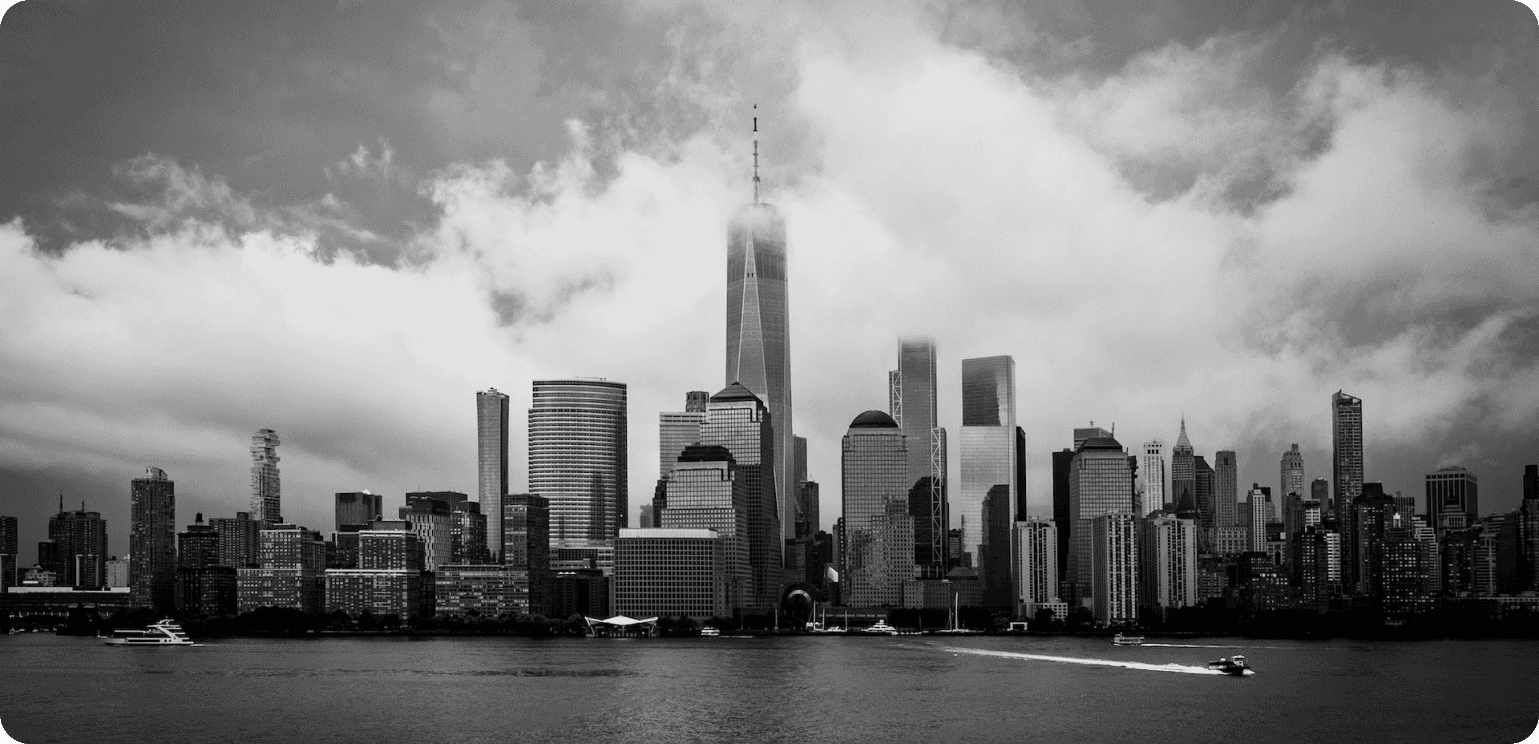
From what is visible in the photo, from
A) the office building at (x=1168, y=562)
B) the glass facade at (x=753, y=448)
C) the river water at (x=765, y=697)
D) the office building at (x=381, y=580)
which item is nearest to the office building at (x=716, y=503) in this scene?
the glass facade at (x=753, y=448)

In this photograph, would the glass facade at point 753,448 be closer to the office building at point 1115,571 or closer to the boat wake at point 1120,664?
the office building at point 1115,571

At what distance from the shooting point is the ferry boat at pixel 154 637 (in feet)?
240

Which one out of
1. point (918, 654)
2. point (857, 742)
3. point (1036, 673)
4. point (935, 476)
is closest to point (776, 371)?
point (935, 476)

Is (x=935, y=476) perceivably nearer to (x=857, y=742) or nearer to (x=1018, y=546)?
(x=1018, y=546)

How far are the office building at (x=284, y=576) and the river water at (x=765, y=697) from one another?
161 feet

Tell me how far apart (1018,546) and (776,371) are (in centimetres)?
2849

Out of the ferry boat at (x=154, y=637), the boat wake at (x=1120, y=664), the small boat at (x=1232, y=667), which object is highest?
the small boat at (x=1232, y=667)

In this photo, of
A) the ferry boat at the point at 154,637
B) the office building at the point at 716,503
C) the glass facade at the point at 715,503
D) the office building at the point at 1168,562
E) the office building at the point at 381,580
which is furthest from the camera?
the glass facade at the point at 715,503

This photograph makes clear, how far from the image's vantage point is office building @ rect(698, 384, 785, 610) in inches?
5037

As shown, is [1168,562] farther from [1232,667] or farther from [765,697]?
[765,697]

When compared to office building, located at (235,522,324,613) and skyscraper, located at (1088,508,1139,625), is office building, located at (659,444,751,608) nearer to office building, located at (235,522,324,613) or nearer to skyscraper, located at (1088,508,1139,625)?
office building, located at (235,522,324,613)

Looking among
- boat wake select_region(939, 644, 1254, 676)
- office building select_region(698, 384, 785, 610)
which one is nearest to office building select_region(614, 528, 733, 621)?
office building select_region(698, 384, 785, 610)

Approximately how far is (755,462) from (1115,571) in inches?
1423

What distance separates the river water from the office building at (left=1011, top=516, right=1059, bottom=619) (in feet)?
203
